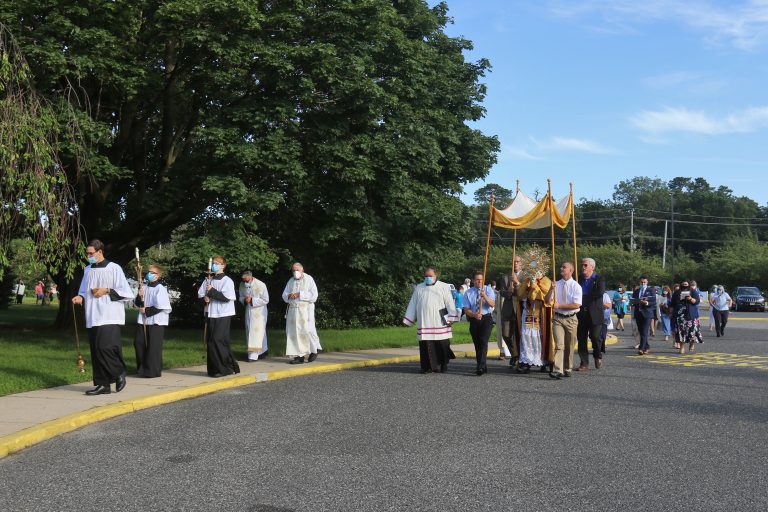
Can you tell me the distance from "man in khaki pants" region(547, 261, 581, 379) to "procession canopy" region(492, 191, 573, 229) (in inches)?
106

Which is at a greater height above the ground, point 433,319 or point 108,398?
point 433,319

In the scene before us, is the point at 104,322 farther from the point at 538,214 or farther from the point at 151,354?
the point at 538,214

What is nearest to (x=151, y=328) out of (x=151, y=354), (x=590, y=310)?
(x=151, y=354)

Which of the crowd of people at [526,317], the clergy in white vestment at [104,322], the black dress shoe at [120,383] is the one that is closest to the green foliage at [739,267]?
the crowd of people at [526,317]

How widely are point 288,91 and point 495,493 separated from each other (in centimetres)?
1268

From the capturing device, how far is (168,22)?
16188mm

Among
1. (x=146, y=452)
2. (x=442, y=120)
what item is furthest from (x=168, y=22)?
(x=146, y=452)

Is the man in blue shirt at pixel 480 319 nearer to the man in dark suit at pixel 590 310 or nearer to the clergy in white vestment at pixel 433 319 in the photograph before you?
the clergy in white vestment at pixel 433 319

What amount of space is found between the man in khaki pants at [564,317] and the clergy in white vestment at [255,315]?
5877mm

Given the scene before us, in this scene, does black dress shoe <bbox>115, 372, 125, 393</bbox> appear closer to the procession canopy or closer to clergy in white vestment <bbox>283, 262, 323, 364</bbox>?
clergy in white vestment <bbox>283, 262, 323, 364</bbox>

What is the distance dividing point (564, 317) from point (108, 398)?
24.5ft

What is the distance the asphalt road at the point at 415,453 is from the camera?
5.44m

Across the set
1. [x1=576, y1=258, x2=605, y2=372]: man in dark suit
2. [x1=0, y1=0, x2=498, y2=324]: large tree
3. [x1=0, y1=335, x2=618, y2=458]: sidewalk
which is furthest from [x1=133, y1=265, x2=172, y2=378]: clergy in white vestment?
[x1=576, y1=258, x2=605, y2=372]: man in dark suit

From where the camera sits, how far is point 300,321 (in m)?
14.8
